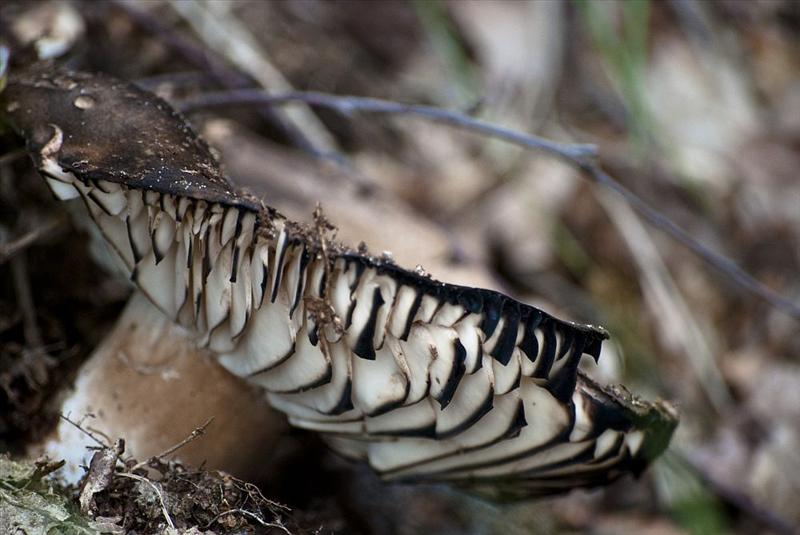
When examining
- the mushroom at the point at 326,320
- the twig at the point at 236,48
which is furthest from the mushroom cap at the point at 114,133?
the twig at the point at 236,48

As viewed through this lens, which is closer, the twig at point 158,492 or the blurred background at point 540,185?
the twig at point 158,492

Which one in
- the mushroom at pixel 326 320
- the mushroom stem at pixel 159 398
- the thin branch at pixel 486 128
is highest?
the thin branch at pixel 486 128

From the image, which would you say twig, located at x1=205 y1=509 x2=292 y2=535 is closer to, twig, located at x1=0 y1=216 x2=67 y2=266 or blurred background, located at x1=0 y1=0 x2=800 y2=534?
blurred background, located at x1=0 y1=0 x2=800 y2=534

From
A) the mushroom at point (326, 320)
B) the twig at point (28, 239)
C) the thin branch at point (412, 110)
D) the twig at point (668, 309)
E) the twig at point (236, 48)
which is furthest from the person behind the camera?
the twig at point (668, 309)

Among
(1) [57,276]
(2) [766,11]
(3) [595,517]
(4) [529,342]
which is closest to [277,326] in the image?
(4) [529,342]

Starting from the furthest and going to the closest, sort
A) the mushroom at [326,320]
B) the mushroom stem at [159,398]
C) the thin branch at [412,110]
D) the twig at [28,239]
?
1. the thin branch at [412,110]
2. the twig at [28,239]
3. the mushroom stem at [159,398]
4. the mushroom at [326,320]

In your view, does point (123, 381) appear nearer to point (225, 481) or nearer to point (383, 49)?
point (225, 481)

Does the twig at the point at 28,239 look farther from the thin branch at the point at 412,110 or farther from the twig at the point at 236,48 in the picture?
the twig at the point at 236,48

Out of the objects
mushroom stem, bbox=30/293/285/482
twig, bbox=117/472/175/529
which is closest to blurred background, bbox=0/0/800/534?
mushroom stem, bbox=30/293/285/482
